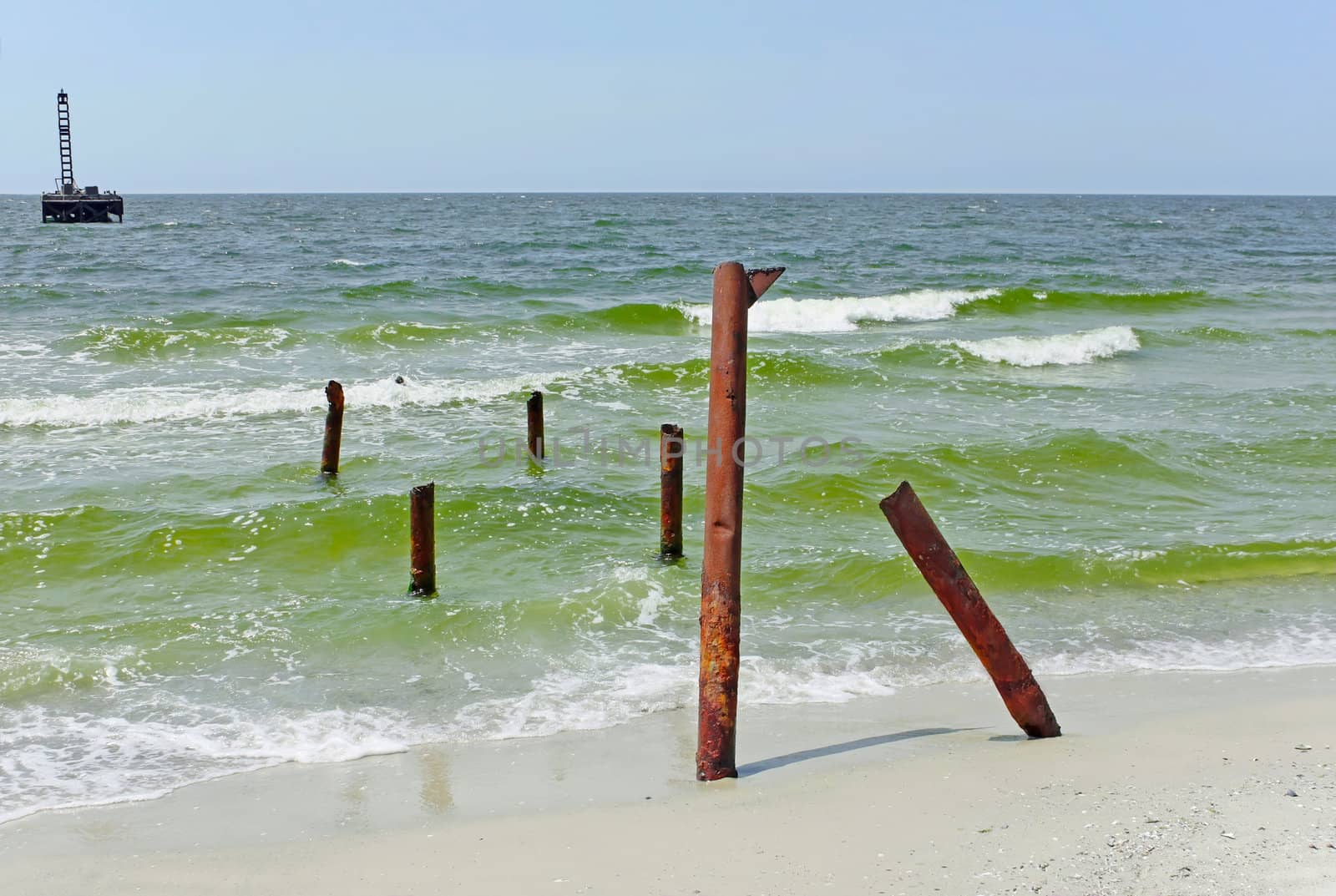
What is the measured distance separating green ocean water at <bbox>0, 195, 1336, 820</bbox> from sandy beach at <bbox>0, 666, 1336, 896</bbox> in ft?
1.74

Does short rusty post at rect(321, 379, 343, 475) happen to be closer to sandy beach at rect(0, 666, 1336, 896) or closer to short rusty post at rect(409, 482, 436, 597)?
short rusty post at rect(409, 482, 436, 597)

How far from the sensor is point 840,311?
28312mm

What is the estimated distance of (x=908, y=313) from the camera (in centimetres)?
2848

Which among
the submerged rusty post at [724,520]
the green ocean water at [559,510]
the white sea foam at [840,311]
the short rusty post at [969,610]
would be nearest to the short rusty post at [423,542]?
the green ocean water at [559,510]

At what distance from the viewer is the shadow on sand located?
558 centimetres

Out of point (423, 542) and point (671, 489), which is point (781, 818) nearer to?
point (423, 542)

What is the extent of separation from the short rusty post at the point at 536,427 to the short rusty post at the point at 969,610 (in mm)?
7401

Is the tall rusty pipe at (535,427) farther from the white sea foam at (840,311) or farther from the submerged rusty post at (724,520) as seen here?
the white sea foam at (840,311)

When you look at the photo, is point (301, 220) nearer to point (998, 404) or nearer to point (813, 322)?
point (813, 322)

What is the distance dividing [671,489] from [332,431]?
4370 millimetres

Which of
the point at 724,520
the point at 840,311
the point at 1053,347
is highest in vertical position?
the point at 840,311

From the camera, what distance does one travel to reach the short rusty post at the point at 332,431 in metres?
11.5

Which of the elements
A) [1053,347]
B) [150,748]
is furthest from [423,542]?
[1053,347]

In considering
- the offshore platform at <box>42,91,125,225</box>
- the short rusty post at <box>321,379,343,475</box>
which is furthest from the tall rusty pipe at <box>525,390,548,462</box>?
the offshore platform at <box>42,91,125,225</box>
